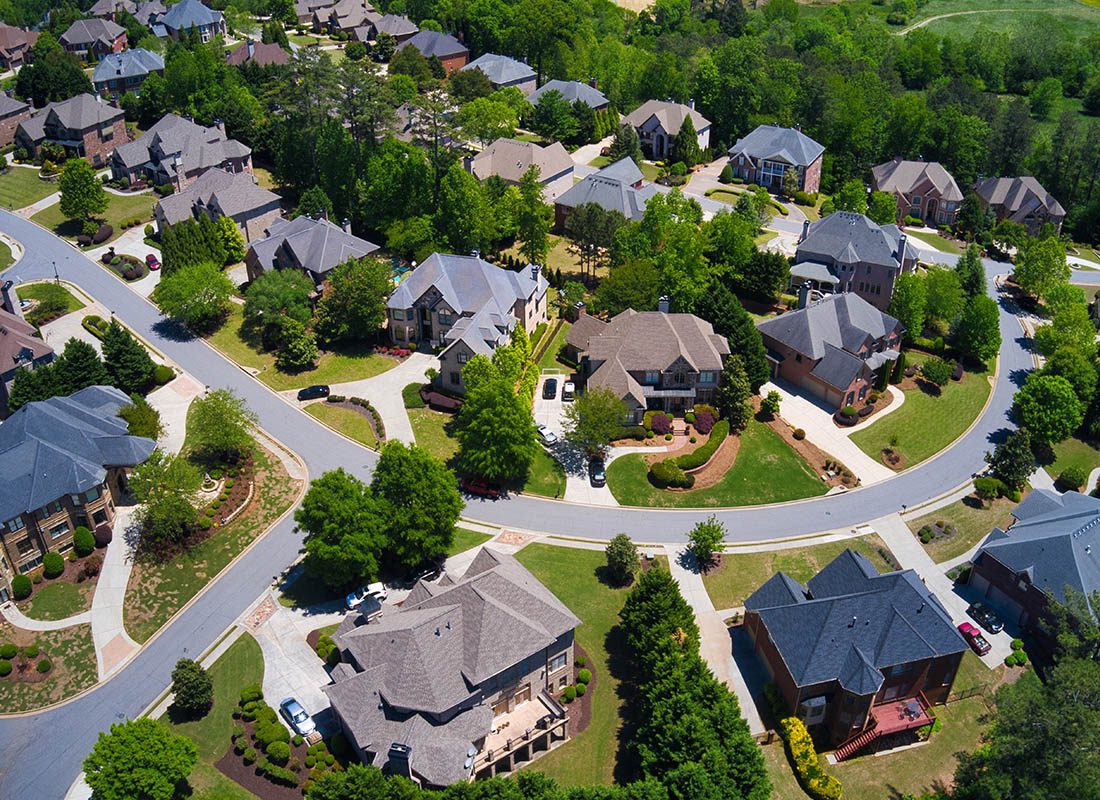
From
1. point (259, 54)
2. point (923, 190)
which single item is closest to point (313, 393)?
point (923, 190)

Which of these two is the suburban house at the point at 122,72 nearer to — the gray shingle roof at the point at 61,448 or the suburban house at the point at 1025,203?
the gray shingle roof at the point at 61,448

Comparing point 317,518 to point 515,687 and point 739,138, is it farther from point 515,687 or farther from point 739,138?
point 739,138

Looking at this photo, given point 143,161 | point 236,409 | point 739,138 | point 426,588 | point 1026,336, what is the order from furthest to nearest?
1. point 739,138
2. point 143,161
3. point 1026,336
4. point 236,409
5. point 426,588

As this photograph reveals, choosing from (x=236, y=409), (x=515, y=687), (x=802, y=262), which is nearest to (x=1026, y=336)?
(x=802, y=262)

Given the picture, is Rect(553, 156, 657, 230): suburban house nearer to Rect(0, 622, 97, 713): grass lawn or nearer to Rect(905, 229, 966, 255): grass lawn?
Rect(905, 229, 966, 255): grass lawn

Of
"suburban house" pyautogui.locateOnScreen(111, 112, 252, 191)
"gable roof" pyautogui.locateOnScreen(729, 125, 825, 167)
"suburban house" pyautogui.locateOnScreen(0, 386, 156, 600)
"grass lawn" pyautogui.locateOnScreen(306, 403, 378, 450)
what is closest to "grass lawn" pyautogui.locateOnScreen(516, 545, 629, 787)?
"grass lawn" pyautogui.locateOnScreen(306, 403, 378, 450)

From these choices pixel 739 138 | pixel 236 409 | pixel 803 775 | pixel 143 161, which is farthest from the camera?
pixel 739 138

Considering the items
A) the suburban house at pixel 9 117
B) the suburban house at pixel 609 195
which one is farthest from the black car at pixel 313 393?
the suburban house at pixel 9 117
